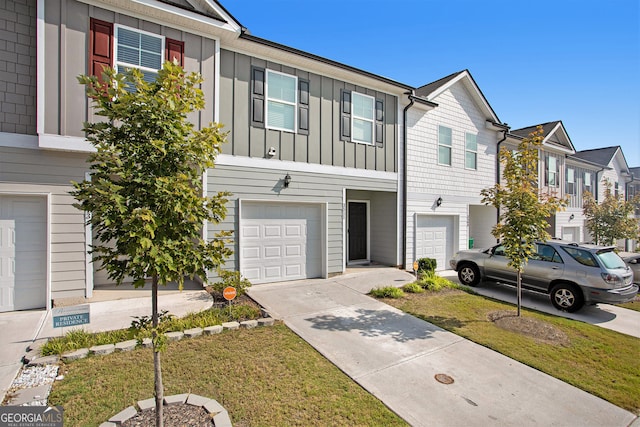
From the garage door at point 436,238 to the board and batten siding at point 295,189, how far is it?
51.2 inches

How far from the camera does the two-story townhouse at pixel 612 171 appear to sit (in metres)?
21.0

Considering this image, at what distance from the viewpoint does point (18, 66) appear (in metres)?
5.69

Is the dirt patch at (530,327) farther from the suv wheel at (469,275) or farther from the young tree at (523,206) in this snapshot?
the suv wheel at (469,275)

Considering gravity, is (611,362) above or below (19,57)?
below

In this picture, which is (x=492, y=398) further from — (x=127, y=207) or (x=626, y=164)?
(x=626, y=164)

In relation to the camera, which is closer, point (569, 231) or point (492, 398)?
point (492, 398)

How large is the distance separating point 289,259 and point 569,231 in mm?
19214

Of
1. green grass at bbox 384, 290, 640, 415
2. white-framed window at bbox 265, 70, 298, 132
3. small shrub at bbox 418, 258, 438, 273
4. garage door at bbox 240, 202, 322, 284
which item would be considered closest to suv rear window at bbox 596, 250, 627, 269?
green grass at bbox 384, 290, 640, 415

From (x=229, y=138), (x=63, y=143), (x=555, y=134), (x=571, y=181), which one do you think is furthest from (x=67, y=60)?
(x=571, y=181)

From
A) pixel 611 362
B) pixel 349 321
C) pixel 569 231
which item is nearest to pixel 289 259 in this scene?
pixel 349 321

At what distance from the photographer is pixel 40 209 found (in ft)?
19.3

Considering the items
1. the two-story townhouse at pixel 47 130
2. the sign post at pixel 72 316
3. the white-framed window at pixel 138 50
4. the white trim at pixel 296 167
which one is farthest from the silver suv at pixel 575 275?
the two-story townhouse at pixel 47 130

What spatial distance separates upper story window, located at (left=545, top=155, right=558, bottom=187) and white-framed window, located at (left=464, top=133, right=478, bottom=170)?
6.71 m

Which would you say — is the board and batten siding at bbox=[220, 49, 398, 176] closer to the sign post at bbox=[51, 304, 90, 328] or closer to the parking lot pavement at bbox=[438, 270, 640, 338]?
the sign post at bbox=[51, 304, 90, 328]
